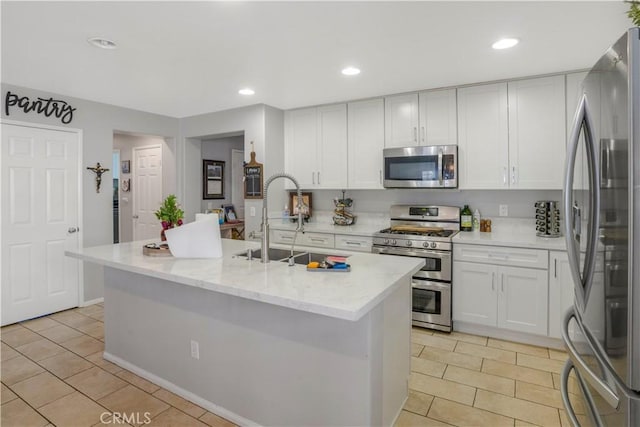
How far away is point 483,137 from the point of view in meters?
3.58

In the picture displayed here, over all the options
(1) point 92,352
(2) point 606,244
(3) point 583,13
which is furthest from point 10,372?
(3) point 583,13

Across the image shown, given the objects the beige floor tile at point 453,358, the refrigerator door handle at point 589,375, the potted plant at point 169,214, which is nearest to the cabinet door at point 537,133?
the beige floor tile at point 453,358

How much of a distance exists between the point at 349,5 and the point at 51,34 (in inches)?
80.5

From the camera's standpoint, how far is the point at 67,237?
4.15m

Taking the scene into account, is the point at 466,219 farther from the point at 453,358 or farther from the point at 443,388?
the point at 443,388

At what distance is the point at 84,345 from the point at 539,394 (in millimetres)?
3666

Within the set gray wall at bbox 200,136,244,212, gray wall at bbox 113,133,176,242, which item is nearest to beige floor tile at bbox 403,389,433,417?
gray wall at bbox 200,136,244,212

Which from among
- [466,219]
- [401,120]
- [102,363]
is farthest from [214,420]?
[401,120]

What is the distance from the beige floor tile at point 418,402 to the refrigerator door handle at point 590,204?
4.29ft

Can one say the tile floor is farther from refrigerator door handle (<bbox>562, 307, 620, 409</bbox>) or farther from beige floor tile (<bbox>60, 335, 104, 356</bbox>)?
refrigerator door handle (<bbox>562, 307, 620, 409</bbox>)

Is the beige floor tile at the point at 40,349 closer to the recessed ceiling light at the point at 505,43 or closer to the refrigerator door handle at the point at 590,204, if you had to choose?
the refrigerator door handle at the point at 590,204

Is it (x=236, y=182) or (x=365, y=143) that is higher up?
(x=365, y=143)

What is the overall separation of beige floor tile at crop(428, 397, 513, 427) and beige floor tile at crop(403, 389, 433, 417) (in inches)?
1.4

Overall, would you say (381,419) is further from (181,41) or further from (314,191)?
(314,191)
